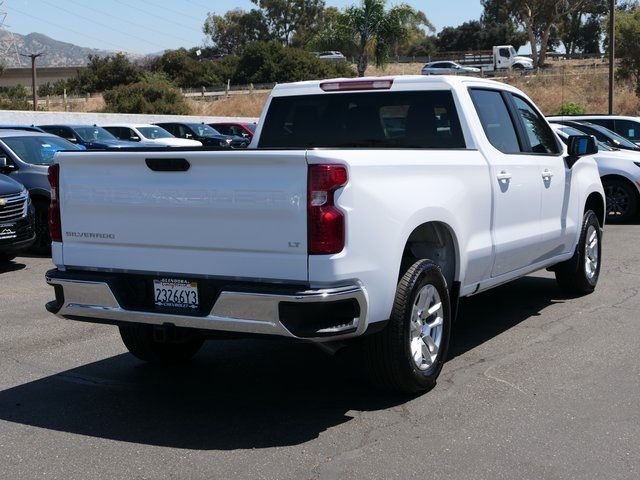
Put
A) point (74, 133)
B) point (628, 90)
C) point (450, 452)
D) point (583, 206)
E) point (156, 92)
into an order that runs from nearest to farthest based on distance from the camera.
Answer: point (450, 452) → point (583, 206) → point (74, 133) → point (628, 90) → point (156, 92)

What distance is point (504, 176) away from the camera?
269 inches

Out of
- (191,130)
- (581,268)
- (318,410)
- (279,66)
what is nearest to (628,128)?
(581,268)

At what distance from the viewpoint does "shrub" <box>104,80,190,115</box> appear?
53.2 metres

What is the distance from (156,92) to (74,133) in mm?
34839

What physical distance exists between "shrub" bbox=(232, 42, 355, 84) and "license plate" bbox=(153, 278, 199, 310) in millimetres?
61522

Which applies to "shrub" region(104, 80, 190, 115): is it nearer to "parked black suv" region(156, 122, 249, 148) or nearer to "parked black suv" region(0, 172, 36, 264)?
"parked black suv" region(156, 122, 249, 148)

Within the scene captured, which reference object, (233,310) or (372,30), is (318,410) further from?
(372,30)

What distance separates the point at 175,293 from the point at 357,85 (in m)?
2.60

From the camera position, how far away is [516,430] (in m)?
5.13

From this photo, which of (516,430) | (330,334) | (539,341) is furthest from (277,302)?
(539,341)

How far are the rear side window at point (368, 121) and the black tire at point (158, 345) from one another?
1769mm

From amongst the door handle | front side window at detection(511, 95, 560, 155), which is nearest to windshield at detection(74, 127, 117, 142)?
front side window at detection(511, 95, 560, 155)

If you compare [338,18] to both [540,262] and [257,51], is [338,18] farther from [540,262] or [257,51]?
[540,262]

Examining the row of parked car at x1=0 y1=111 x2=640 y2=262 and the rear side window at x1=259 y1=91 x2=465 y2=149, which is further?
the row of parked car at x1=0 y1=111 x2=640 y2=262
